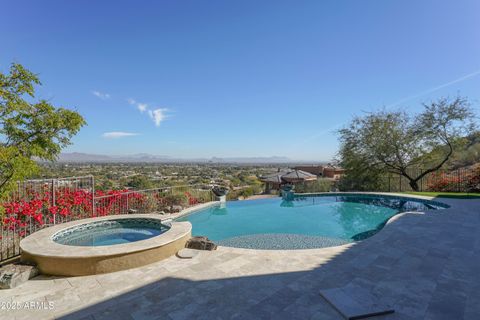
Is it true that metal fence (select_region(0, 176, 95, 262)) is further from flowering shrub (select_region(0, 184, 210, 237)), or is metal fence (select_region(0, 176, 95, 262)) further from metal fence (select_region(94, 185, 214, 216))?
metal fence (select_region(94, 185, 214, 216))

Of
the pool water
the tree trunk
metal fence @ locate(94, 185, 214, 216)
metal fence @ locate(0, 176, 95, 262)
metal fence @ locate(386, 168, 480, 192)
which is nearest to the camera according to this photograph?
metal fence @ locate(0, 176, 95, 262)

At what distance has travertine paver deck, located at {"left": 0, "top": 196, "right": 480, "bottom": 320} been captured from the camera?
9.41 feet

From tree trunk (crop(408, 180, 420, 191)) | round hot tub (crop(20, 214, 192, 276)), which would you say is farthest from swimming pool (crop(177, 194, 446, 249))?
tree trunk (crop(408, 180, 420, 191))

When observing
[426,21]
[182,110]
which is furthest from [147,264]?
[182,110]

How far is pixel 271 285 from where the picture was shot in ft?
11.5

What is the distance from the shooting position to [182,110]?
22578 millimetres

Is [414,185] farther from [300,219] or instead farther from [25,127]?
[25,127]

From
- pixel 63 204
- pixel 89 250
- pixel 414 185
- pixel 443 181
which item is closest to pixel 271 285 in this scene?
pixel 89 250

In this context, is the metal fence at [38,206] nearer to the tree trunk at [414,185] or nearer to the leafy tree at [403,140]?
the leafy tree at [403,140]

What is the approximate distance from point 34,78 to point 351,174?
17271mm

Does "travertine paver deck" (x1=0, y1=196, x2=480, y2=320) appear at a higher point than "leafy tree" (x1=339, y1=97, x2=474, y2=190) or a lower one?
lower

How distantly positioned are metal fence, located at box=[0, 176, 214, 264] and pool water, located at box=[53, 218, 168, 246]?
83 cm

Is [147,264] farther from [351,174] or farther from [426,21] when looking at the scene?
[351,174]

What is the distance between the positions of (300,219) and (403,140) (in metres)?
10.6
